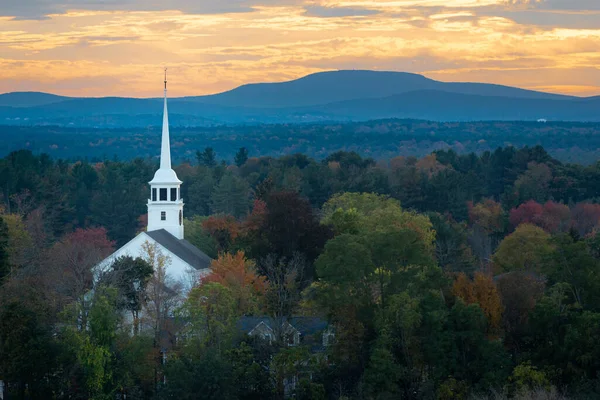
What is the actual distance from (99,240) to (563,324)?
4144cm

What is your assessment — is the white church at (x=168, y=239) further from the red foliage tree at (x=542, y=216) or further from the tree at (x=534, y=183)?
the tree at (x=534, y=183)

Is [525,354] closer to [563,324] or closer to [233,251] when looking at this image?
[563,324]

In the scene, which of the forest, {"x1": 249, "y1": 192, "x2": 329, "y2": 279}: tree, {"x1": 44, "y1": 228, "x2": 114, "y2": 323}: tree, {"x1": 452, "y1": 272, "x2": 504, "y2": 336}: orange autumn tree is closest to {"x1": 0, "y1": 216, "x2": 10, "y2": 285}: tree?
the forest

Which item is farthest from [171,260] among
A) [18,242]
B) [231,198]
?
[231,198]

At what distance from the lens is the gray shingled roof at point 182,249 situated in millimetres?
57406

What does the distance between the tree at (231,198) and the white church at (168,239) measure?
119ft

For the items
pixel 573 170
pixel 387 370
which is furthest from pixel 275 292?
pixel 573 170

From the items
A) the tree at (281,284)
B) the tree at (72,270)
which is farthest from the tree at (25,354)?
the tree at (281,284)

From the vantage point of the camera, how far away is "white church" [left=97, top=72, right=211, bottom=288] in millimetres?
56812

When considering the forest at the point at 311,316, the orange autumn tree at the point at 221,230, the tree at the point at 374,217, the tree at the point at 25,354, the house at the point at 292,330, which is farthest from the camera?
the orange autumn tree at the point at 221,230

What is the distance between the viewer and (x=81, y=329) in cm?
4462

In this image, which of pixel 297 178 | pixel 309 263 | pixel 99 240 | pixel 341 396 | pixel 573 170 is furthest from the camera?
pixel 573 170

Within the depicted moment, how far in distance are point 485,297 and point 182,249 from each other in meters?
18.3

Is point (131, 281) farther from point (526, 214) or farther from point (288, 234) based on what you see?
point (526, 214)
